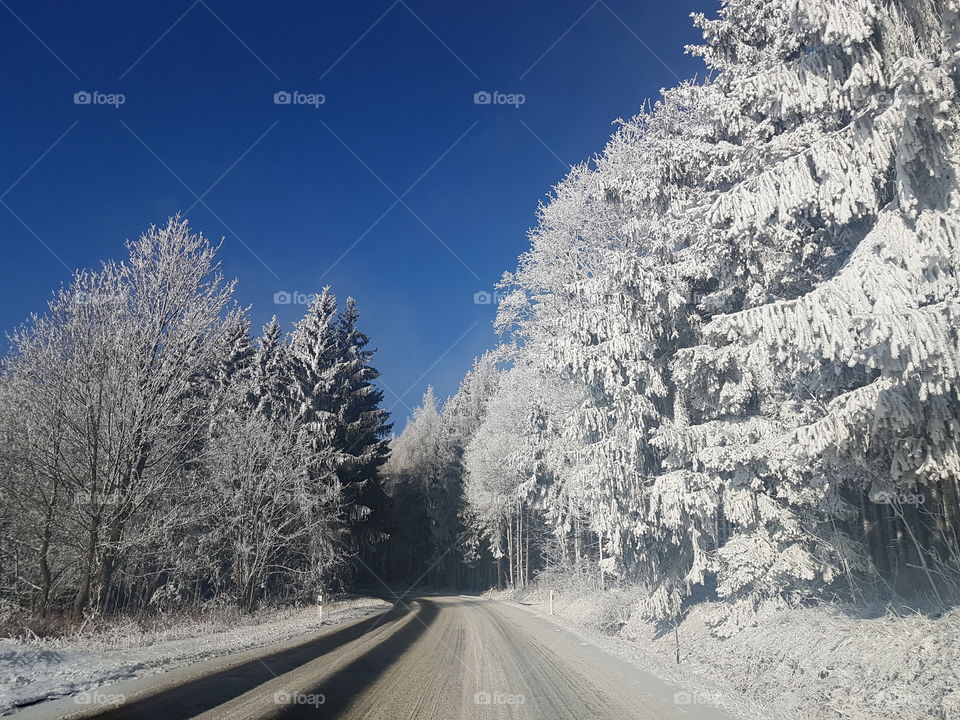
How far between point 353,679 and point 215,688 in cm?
188

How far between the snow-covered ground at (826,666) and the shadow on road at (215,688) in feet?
20.4

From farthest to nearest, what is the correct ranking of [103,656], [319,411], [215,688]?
[319,411], [103,656], [215,688]

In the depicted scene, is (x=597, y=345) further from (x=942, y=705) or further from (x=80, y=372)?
(x=80, y=372)

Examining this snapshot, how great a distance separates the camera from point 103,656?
9836mm

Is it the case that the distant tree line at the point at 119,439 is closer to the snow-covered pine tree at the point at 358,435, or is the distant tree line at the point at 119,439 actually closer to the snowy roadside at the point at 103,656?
the snowy roadside at the point at 103,656

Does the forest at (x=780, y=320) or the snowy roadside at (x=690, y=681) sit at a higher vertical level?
the forest at (x=780, y=320)

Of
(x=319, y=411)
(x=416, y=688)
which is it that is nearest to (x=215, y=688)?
(x=416, y=688)

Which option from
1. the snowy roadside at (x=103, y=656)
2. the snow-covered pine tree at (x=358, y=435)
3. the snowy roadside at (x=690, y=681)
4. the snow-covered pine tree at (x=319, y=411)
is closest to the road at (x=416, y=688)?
the snowy roadside at (x=690, y=681)

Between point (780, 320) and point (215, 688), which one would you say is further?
point (780, 320)

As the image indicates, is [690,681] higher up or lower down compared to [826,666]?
lower down

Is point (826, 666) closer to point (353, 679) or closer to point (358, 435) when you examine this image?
point (353, 679)

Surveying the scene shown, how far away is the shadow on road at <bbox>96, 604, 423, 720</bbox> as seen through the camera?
242 inches

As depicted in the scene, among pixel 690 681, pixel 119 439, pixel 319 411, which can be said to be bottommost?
pixel 690 681

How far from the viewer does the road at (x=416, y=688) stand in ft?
20.9
